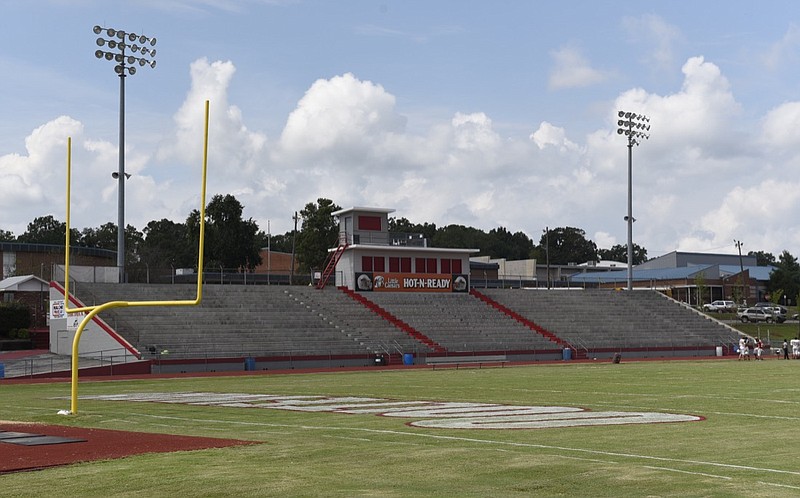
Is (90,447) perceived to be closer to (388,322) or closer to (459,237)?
(388,322)

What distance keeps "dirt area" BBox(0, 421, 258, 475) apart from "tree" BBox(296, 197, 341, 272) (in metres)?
83.2

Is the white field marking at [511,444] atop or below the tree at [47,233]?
below

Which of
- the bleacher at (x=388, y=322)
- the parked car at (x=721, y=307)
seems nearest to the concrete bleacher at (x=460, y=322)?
the bleacher at (x=388, y=322)

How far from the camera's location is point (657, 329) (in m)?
69.6

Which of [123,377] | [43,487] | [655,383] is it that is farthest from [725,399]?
[123,377]

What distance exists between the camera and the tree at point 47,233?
129 metres

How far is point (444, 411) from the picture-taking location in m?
21.3

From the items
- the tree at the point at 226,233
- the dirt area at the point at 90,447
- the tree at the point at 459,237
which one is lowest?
the dirt area at the point at 90,447

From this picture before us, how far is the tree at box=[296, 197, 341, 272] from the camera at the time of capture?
101 m

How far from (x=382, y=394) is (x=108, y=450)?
47.0 feet

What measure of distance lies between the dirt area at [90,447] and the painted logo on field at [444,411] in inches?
176

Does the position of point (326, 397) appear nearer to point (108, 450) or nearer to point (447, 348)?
point (108, 450)

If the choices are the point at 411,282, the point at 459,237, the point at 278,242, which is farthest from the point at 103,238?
the point at 411,282

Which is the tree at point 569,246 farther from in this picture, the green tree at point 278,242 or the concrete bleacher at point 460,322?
the concrete bleacher at point 460,322
